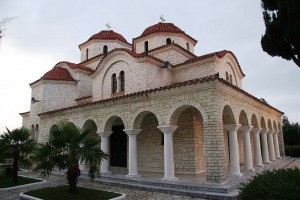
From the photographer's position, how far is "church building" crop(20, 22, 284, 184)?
373 inches

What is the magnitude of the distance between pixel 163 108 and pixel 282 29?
5.16 m

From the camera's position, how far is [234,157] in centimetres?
1021

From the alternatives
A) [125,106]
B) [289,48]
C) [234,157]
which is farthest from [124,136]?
[289,48]

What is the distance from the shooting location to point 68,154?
8133 mm

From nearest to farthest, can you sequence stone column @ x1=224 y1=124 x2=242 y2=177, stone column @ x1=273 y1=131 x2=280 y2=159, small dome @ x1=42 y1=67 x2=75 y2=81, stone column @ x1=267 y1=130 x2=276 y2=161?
stone column @ x1=224 y1=124 x2=242 y2=177, stone column @ x1=267 y1=130 x2=276 y2=161, small dome @ x1=42 y1=67 x2=75 y2=81, stone column @ x1=273 y1=131 x2=280 y2=159

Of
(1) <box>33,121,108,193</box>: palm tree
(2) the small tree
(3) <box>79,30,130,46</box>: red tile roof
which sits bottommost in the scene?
(1) <box>33,121,108,193</box>: palm tree

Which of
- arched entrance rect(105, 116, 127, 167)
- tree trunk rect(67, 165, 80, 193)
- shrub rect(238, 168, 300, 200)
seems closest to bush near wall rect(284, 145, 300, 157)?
arched entrance rect(105, 116, 127, 167)

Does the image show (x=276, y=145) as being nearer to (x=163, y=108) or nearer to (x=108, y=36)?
(x=163, y=108)

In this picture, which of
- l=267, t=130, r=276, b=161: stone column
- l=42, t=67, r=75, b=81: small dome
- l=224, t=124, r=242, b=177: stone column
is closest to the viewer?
l=224, t=124, r=242, b=177: stone column

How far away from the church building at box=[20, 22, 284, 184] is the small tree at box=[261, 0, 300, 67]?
211 centimetres

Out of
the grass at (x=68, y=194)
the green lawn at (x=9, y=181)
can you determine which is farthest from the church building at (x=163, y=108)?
the green lawn at (x=9, y=181)

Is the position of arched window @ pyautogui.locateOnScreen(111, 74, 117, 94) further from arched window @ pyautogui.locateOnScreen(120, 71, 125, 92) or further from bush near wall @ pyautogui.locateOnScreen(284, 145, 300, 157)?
bush near wall @ pyautogui.locateOnScreen(284, 145, 300, 157)

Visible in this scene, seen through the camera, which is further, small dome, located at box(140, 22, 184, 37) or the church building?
small dome, located at box(140, 22, 184, 37)

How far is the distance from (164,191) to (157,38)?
10.8m
